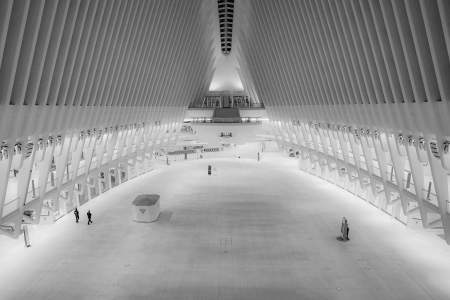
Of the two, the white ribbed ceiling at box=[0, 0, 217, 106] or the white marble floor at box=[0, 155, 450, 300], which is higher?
the white ribbed ceiling at box=[0, 0, 217, 106]

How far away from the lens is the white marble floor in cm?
1028

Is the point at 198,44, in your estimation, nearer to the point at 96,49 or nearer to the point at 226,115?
the point at 226,115

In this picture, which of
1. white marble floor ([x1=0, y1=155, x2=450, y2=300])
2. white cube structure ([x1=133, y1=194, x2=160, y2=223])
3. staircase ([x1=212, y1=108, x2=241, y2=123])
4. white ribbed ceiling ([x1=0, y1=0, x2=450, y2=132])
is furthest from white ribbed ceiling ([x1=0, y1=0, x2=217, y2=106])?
staircase ([x1=212, y1=108, x2=241, y2=123])

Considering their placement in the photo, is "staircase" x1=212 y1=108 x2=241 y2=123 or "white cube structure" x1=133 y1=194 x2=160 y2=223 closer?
"white cube structure" x1=133 y1=194 x2=160 y2=223

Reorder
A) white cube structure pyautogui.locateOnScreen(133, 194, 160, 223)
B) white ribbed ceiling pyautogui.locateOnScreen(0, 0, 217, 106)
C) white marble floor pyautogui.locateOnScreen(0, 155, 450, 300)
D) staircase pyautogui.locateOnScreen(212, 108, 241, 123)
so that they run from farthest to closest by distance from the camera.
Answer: staircase pyautogui.locateOnScreen(212, 108, 241, 123), white cube structure pyautogui.locateOnScreen(133, 194, 160, 223), white marble floor pyautogui.locateOnScreen(0, 155, 450, 300), white ribbed ceiling pyautogui.locateOnScreen(0, 0, 217, 106)

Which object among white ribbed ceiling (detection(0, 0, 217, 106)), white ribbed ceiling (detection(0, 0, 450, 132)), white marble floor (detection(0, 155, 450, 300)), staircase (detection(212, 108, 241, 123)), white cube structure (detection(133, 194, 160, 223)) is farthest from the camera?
staircase (detection(212, 108, 241, 123))

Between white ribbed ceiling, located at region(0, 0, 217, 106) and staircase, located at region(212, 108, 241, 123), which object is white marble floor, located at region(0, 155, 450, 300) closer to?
white ribbed ceiling, located at region(0, 0, 217, 106)

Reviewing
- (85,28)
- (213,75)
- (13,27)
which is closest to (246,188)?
(85,28)

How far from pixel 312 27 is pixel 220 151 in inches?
987

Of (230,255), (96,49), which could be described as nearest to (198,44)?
(96,49)

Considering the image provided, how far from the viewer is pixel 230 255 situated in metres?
12.7

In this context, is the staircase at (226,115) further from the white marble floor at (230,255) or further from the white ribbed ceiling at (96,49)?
the white marble floor at (230,255)

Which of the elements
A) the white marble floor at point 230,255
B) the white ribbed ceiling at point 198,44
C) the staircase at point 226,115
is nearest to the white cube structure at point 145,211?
the white marble floor at point 230,255

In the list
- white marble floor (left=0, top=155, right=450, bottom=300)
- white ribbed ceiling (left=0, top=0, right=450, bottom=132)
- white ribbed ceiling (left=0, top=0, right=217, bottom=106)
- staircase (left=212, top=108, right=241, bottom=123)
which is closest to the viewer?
white ribbed ceiling (left=0, top=0, right=450, bottom=132)
